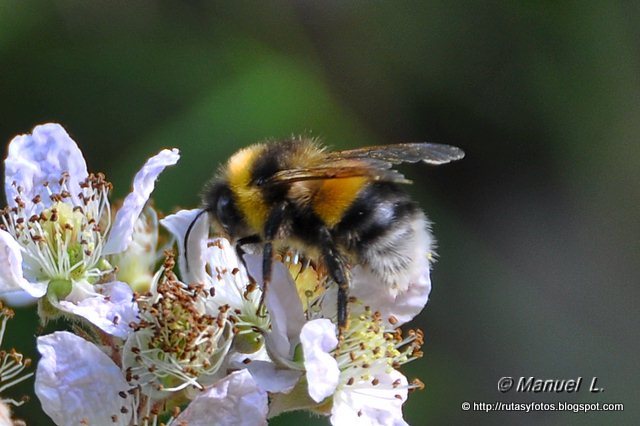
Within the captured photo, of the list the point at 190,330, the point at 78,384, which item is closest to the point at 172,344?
the point at 190,330

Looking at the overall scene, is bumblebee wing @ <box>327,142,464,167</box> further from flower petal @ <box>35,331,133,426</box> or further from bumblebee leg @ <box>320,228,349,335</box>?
flower petal @ <box>35,331,133,426</box>

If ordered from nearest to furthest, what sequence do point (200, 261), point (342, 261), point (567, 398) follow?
point (342, 261), point (200, 261), point (567, 398)

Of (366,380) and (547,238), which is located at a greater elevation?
(366,380)

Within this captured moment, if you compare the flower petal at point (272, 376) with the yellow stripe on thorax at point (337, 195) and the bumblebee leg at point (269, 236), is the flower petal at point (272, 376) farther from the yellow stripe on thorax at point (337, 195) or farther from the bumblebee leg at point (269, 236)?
the yellow stripe on thorax at point (337, 195)

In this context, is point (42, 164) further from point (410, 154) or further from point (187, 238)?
point (410, 154)

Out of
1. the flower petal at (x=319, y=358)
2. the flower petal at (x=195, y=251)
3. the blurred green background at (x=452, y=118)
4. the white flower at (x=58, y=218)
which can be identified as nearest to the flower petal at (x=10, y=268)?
the white flower at (x=58, y=218)

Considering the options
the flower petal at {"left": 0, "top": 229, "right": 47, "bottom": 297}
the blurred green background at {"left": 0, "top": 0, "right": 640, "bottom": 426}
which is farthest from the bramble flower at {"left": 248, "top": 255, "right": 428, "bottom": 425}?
A: the blurred green background at {"left": 0, "top": 0, "right": 640, "bottom": 426}

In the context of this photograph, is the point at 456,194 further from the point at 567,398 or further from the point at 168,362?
the point at 168,362

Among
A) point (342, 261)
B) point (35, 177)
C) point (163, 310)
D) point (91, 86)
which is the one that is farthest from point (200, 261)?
point (91, 86)
